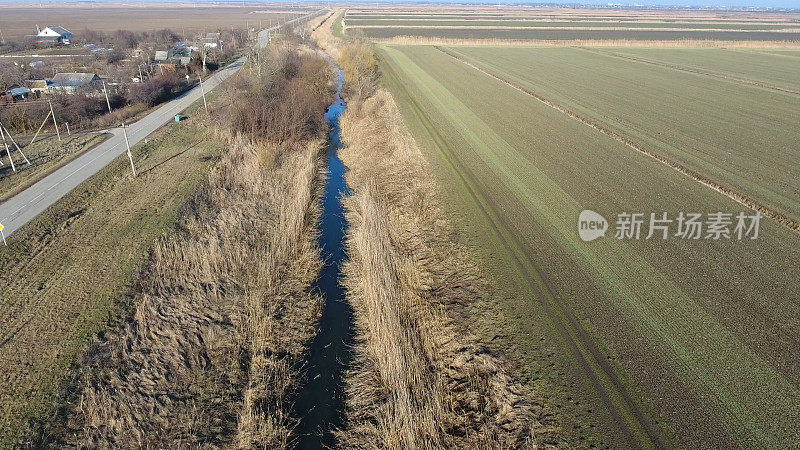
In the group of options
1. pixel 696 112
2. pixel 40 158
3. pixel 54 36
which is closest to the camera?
pixel 40 158

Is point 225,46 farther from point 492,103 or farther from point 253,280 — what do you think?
point 253,280

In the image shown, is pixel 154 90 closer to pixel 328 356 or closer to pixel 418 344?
pixel 328 356

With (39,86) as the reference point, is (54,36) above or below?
above

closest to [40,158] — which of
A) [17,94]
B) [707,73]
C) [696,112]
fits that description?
[17,94]

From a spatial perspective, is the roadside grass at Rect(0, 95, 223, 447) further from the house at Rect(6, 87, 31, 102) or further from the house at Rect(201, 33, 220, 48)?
the house at Rect(201, 33, 220, 48)

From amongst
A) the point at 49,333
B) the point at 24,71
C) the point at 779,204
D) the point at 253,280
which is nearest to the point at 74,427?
the point at 49,333
